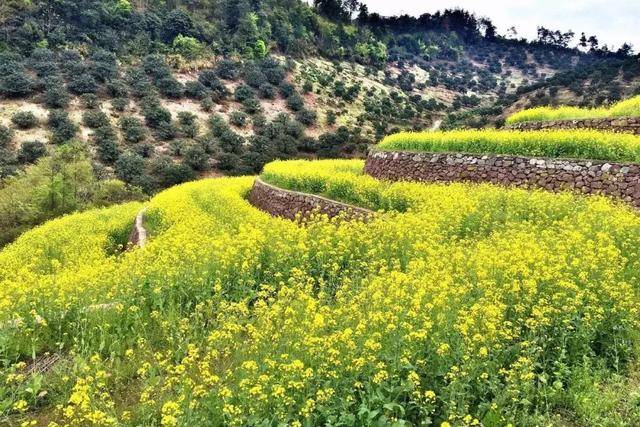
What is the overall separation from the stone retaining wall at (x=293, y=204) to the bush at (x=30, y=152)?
23440 mm

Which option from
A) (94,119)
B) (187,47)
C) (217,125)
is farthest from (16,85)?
(187,47)

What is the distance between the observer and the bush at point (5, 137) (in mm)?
39600

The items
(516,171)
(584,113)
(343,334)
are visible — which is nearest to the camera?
(343,334)

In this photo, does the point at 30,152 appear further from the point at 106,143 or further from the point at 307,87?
the point at 307,87

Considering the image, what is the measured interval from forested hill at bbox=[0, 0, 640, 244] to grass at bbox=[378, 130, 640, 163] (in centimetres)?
2309

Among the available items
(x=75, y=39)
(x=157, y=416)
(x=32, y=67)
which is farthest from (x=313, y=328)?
(x=75, y=39)

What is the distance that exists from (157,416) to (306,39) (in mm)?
79934

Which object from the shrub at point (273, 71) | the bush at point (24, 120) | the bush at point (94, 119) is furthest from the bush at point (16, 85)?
the shrub at point (273, 71)

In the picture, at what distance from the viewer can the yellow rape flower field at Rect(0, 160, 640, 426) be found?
4980 mm

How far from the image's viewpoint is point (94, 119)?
4591 centimetres

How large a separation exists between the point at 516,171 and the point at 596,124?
15.9ft

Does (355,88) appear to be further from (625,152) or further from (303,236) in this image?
(303,236)

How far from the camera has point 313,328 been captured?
19.3 feet

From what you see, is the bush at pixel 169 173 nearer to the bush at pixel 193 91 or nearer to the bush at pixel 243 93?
the bush at pixel 193 91
